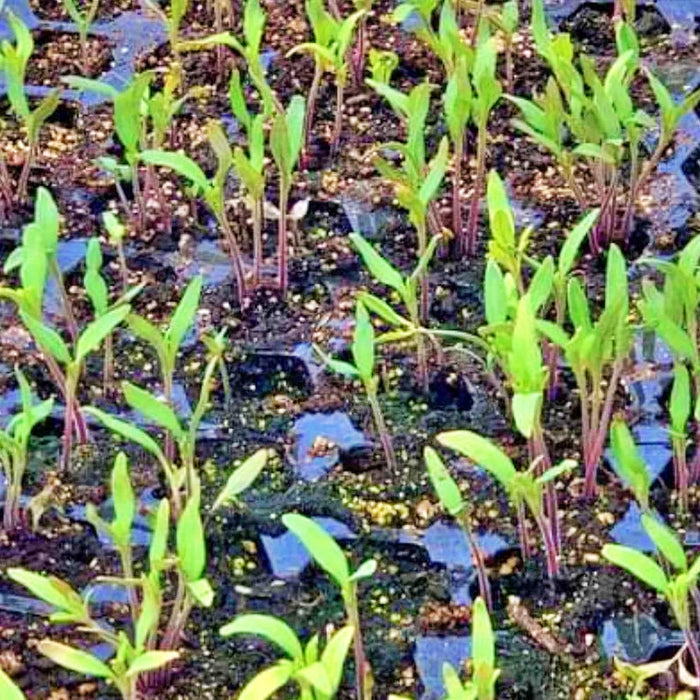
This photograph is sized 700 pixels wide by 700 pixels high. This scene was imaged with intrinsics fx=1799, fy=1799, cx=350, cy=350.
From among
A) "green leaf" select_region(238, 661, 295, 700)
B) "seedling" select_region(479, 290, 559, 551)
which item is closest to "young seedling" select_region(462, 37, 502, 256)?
"seedling" select_region(479, 290, 559, 551)

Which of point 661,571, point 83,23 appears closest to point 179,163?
point 83,23

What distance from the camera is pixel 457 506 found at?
1.26 metres

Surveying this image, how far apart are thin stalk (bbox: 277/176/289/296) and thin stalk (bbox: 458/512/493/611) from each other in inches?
15.6

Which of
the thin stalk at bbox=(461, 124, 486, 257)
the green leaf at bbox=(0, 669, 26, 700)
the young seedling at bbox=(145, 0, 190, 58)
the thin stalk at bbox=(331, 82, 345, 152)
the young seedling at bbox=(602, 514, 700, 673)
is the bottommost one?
the green leaf at bbox=(0, 669, 26, 700)

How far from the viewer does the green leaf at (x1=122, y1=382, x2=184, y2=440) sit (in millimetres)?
1298

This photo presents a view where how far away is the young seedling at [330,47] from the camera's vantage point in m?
1.73

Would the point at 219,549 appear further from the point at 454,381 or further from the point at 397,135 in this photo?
the point at 397,135

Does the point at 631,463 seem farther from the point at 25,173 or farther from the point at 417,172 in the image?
the point at 25,173

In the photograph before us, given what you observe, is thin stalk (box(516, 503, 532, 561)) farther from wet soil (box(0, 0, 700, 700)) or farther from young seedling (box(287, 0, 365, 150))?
young seedling (box(287, 0, 365, 150))

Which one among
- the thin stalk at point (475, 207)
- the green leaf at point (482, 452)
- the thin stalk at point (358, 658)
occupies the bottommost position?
the thin stalk at point (358, 658)

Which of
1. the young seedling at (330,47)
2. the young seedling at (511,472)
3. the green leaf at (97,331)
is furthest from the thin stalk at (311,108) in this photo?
the young seedling at (511,472)

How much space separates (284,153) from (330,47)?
229 mm

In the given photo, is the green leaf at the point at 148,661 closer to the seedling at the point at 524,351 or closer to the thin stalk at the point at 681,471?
the seedling at the point at 524,351

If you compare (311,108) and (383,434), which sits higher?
(311,108)
